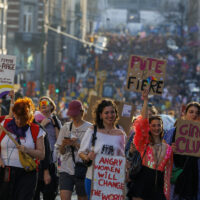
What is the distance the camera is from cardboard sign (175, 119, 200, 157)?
789 centimetres

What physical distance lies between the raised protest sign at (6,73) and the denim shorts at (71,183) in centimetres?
123

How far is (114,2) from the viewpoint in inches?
5527

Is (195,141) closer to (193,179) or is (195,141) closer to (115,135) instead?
(193,179)

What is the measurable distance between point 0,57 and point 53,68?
46396 millimetres

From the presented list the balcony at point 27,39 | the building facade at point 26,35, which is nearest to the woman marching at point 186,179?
the building facade at point 26,35

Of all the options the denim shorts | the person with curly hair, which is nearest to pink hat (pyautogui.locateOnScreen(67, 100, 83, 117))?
the denim shorts

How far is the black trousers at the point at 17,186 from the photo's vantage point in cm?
675

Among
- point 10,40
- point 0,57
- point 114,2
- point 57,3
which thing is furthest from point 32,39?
point 114,2

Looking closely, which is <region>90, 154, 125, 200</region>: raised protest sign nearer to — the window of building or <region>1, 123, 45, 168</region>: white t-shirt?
Answer: <region>1, 123, 45, 168</region>: white t-shirt

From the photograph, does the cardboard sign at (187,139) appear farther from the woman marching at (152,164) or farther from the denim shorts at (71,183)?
the denim shorts at (71,183)

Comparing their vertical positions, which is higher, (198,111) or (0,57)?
(0,57)

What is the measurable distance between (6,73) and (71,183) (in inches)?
62.7

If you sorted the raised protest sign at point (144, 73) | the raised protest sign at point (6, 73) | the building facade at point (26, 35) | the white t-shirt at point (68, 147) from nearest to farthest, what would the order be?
the white t-shirt at point (68, 147)
the raised protest sign at point (6, 73)
the raised protest sign at point (144, 73)
the building facade at point (26, 35)

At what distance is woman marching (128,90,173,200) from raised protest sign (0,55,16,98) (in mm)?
1741
